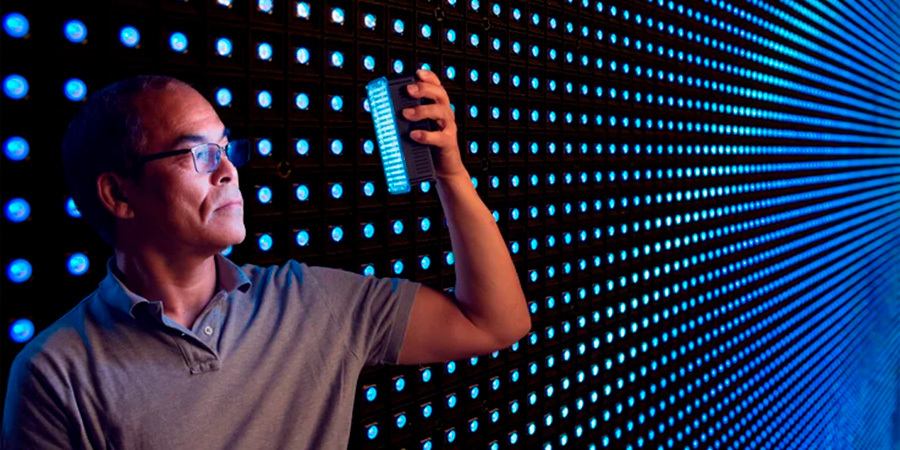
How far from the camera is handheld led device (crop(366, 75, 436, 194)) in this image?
139 cm

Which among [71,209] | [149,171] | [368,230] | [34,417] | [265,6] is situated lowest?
[34,417]

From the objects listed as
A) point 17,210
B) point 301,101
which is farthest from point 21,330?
Result: point 301,101

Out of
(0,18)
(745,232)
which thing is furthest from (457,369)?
(745,232)

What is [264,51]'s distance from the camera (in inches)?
68.0

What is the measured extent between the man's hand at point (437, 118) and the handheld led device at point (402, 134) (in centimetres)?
2

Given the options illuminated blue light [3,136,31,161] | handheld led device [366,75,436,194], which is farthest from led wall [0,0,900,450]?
handheld led device [366,75,436,194]

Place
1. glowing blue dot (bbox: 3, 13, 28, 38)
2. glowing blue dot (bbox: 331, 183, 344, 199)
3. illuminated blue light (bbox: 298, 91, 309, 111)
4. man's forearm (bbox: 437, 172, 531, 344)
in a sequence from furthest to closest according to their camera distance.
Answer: glowing blue dot (bbox: 331, 183, 344, 199) → illuminated blue light (bbox: 298, 91, 309, 111) → man's forearm (bbox: 437, 172, 531, 344) → glowing blue dot (bbox: 3, 13, 28, 38)

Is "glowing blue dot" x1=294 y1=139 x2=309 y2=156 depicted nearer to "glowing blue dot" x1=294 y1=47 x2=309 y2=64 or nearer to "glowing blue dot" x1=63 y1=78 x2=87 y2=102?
"glowing blue dot" x1=294 y1=47 x2=309 y2=64

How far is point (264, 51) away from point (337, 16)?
296 mm

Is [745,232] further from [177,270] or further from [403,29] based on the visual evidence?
[177,270]

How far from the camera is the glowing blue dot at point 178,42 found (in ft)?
5.05

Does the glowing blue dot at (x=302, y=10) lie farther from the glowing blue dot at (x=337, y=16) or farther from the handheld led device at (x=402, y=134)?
the handheld led device at (x=402, y=134)

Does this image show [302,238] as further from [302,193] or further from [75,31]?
[75,31]

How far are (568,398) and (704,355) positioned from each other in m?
1.50
